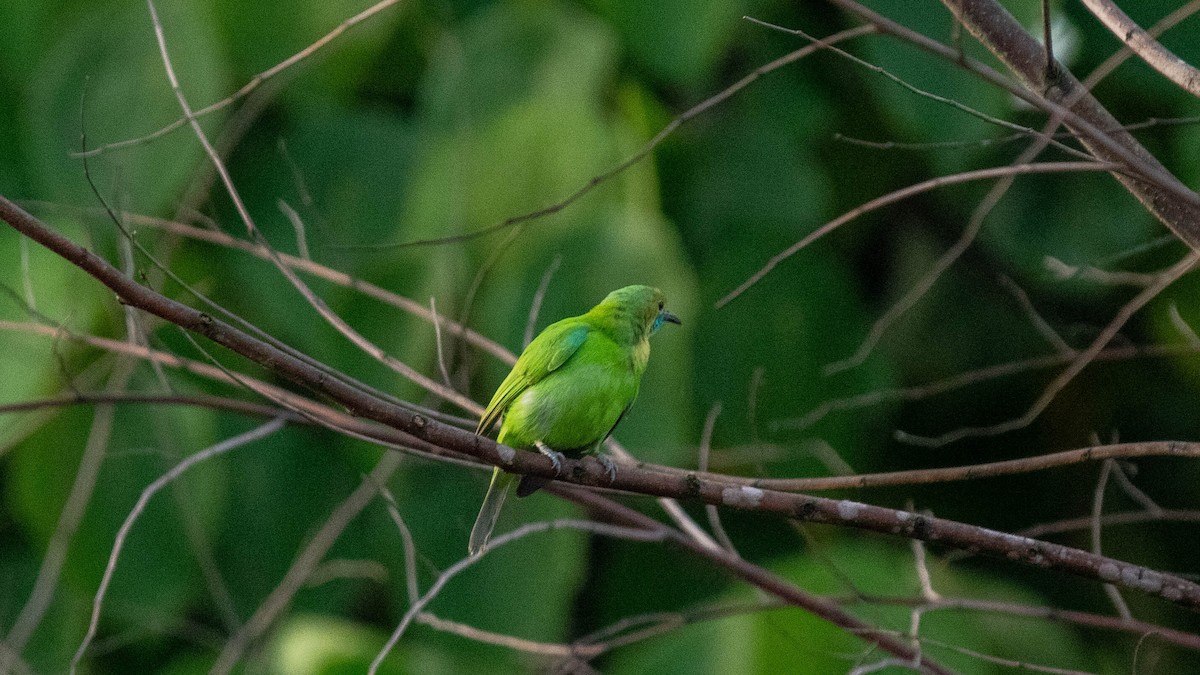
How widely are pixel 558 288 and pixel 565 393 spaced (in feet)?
3.44

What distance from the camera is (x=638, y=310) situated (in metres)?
2.90

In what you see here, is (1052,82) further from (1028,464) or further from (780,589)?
(780,589)

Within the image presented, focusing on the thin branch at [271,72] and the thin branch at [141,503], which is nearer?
the thin branch at [271,72]

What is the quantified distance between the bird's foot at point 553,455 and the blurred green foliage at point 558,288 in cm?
90

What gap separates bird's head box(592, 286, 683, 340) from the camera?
9.41 feet

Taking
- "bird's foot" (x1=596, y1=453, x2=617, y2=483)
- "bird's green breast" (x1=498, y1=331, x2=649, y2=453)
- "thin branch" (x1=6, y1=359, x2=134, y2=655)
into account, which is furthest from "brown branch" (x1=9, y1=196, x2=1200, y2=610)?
"thin branch" (x1=6, y1=359, x2=134, y2=655)

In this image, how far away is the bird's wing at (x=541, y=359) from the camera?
272cm

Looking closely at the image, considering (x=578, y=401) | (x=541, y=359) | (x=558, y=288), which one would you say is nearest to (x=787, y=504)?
(x=578, y=401)

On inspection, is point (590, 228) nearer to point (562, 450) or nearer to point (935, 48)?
point (562, 450)

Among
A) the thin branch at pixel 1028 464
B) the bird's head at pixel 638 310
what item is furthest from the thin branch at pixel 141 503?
the thin branch at pixel 1028 464

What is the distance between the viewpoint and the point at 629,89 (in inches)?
160

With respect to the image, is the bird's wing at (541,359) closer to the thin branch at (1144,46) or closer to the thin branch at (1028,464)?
the thin branch at (1028,464)

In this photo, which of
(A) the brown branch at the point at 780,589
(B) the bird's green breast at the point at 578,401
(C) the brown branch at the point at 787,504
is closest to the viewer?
(C) the brown branch at the point at 787,504

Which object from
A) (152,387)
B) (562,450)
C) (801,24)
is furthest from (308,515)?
(801,24)
